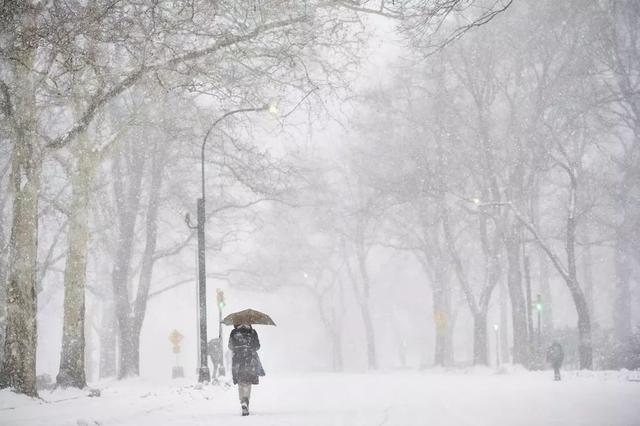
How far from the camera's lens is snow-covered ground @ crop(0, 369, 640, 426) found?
9.48m

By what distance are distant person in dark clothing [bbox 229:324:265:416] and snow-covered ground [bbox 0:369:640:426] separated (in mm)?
552

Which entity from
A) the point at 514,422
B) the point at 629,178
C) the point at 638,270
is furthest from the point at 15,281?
the point at 638,270

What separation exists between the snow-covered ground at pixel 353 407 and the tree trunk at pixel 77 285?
700 millimetres

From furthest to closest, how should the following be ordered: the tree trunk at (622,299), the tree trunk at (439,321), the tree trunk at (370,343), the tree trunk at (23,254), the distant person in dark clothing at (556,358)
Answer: the tree trunk at (370,343)
the tree trunk at (622,299)
the tree trunk at (439,321)
the distant person in dark clothing at (556,358)
the tree trunk at (23,254)

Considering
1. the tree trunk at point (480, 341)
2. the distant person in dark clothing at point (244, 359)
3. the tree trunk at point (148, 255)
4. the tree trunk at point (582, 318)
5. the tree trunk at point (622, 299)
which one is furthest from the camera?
the tree trunk at point (622, 299)

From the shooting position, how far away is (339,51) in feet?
44.2

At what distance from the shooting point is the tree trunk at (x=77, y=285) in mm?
14586

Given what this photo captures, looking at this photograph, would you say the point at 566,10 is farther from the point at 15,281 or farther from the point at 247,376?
the point at 15,281

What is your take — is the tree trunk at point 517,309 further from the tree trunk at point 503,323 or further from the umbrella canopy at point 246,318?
the tree trunk at point 503,323

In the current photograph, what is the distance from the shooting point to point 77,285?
14.7 m

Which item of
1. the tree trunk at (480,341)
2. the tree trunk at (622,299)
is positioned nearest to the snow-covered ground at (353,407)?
the tree trunk at (480,341)

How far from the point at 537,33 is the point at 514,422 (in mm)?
19143

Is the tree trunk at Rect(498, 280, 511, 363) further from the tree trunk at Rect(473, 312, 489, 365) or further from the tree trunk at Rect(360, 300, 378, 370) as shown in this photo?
the tree trunk at Rect(473, 312, 489, 365)

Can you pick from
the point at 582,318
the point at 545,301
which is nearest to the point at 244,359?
the point at 582,318
